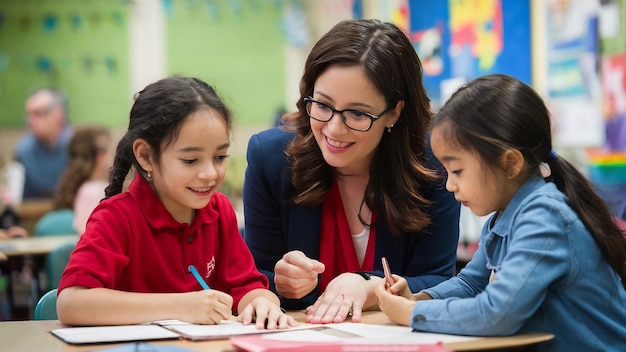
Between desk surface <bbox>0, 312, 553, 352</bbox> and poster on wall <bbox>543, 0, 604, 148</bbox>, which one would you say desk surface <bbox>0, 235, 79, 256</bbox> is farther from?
poster on wall <bbox>543, 0, 604, 148</bbox>

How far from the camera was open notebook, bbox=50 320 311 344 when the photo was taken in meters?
1.52

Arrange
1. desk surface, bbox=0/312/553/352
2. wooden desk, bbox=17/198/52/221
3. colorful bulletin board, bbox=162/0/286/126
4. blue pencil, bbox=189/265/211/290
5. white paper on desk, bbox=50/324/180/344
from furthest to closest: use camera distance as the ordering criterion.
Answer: colorful bulletin board, bbox=162/0/286/126 → wooden desk, bbox=17/198/52/221 → blue pencil, bbox=189/265/211/290 → white paper on desk, bbox=50/324/180/344 → desk surface, bbox=0/312/553/352

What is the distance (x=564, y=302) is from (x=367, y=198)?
757mm

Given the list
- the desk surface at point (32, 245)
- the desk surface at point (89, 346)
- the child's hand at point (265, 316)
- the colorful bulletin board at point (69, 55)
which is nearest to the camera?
the desk surface at point (89, 346)

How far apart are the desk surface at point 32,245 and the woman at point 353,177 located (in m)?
2.37

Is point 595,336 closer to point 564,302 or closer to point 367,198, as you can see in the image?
point 564,302

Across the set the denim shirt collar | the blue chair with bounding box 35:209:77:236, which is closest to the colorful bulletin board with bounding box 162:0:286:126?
the blue chair with bounding box 35:209:77:236

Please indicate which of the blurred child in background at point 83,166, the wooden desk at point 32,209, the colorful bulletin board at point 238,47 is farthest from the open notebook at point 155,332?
the colorful bulletin board at point 238,47

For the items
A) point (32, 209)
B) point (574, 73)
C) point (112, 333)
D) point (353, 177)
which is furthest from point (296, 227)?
point (32, 209)

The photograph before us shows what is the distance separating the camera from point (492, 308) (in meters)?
1.40

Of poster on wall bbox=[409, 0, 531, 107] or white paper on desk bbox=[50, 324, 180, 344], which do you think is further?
poster on wall bbox=[409, 0, 531, 107]

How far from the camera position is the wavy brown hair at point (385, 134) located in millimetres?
2002

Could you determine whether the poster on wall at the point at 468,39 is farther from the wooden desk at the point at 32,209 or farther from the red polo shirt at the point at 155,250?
the red polo shirt at the point at 155,250

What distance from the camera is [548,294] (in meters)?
Answer: 1.47
